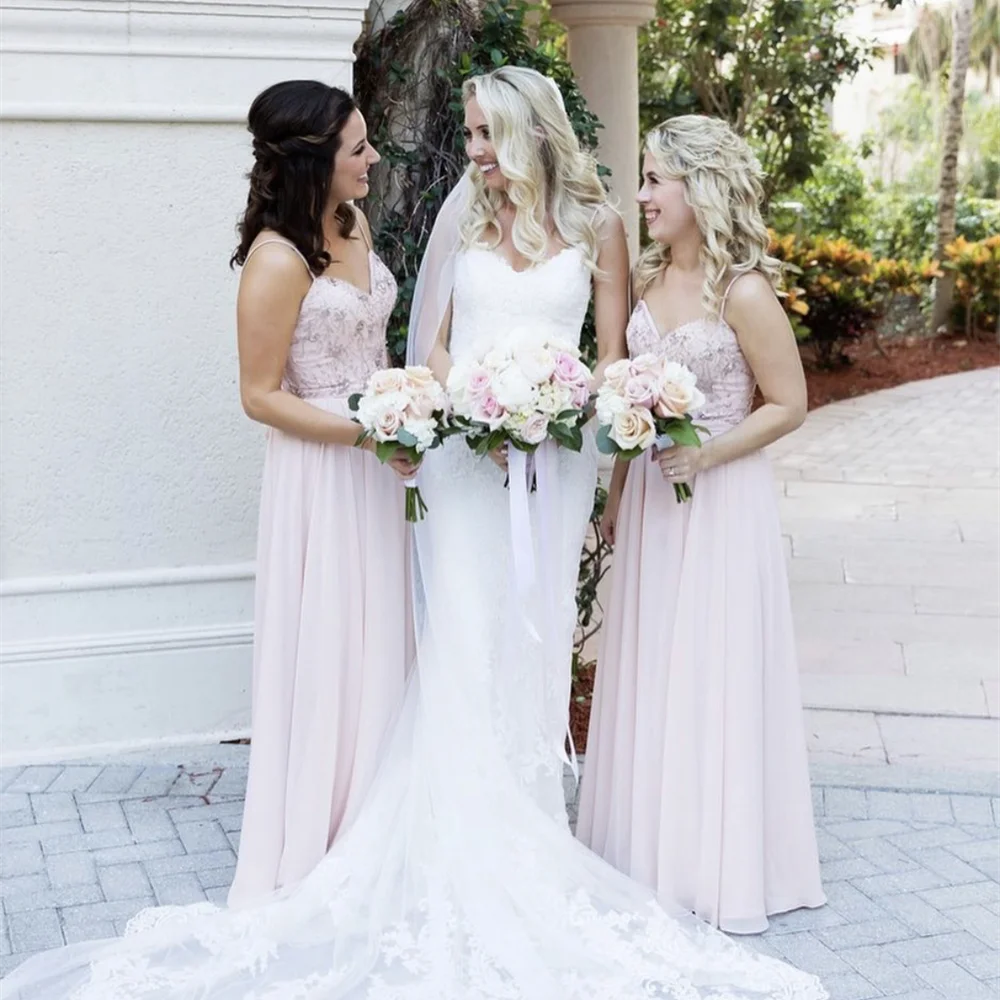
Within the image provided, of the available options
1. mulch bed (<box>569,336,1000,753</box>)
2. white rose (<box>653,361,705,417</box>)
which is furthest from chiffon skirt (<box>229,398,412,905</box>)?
mulch bed (<box>569,336,1000,753</box>)

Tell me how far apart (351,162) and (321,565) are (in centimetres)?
110

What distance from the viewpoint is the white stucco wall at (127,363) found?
5.10 m

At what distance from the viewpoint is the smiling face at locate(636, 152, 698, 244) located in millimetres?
3881

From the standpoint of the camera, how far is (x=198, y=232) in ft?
17.3

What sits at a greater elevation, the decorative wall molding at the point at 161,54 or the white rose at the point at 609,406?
the decorative wall molding at the point at 161,54

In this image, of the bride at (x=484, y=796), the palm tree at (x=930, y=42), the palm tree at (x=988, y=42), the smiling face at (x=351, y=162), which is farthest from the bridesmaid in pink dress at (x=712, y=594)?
the palm tree at (x=988, y=42)

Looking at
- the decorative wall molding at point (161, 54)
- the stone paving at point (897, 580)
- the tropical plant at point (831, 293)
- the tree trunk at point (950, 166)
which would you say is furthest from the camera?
the tree trunk at point (950, 166)

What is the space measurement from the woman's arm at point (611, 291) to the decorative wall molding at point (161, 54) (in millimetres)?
1533

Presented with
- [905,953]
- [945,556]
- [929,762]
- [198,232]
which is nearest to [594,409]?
[905,953]

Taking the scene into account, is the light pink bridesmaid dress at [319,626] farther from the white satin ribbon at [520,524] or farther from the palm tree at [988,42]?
the palm tree at [988,42]

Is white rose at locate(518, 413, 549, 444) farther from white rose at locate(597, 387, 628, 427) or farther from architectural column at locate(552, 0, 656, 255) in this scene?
architectural column at locate(552, 0, 656, 255)

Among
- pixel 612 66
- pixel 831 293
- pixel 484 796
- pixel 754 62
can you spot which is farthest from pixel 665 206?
pixel 831 293

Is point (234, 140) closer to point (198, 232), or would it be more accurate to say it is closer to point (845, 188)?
point (198, 232)

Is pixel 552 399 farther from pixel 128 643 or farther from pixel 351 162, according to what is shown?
pixel 128 643
